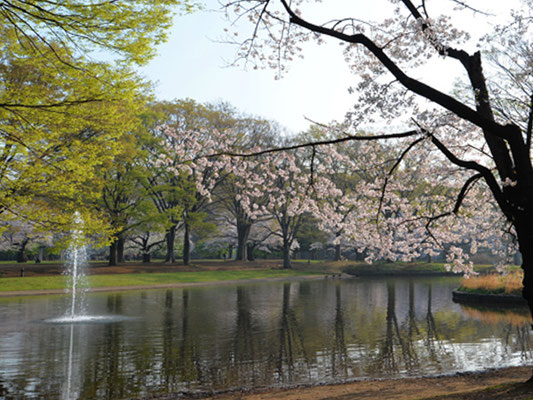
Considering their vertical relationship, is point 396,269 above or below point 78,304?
above

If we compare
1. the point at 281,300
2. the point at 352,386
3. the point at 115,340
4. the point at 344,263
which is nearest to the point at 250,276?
the point at 344,263

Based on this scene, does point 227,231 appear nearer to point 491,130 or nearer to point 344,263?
point 344,263

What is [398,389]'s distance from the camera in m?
8.20

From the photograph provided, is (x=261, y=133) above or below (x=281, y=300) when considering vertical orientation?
above

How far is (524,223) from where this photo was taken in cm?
759

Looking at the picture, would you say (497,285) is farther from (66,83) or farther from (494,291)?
(66,83)

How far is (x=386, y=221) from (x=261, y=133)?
3763cm

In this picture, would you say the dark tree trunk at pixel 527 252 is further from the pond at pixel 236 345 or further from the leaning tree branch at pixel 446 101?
the pond at pixel 236 345

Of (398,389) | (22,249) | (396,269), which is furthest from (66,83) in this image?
(396,269)

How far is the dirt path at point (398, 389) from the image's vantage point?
7730 mm

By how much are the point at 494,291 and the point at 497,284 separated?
0.51m

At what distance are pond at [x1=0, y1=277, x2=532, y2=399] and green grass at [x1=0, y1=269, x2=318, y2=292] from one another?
23.4 ft

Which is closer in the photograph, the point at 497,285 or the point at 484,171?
the point at 484,171

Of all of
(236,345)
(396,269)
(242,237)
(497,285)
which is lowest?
(396,269)
